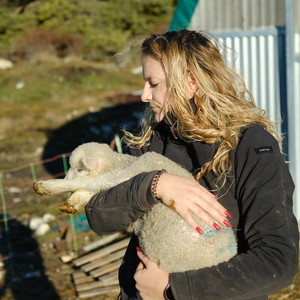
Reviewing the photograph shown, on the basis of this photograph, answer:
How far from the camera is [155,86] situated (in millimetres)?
2182

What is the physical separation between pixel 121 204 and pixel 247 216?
1.50 ft

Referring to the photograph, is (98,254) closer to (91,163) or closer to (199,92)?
(91,163)

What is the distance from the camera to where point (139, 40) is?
2449 mm

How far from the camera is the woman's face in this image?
214cm

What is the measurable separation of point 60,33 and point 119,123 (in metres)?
16.2

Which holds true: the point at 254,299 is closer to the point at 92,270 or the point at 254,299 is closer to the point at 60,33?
the point at 92,270

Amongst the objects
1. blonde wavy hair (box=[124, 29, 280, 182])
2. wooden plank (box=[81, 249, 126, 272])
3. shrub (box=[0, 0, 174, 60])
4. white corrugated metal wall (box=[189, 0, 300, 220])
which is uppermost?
blonde wavy hair (box=[124, 29, 280, 182])

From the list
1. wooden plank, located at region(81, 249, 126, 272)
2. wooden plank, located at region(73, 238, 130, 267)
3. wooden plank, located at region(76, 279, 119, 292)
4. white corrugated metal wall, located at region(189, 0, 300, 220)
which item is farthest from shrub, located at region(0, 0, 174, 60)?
wooden plank, located at region(76, 279, 119, 292)

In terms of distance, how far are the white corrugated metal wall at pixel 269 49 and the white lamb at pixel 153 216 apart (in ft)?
15.4

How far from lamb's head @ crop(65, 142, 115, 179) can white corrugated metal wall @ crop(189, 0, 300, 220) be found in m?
4.66

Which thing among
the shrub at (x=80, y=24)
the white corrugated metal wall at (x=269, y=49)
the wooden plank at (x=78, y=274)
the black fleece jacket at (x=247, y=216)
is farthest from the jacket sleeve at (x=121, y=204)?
the shrub at (x=80, y=24)

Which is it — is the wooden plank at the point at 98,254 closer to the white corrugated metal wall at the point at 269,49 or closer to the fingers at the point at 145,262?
the white corrugated metal wall at the point at 269,49

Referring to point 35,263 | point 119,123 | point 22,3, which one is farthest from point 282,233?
point 22,3

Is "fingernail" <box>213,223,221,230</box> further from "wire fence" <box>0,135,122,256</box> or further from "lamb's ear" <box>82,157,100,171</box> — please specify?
"wire fence" <box>0,135,122,256</box>
